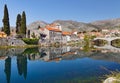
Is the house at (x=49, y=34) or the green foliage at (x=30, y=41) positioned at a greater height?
the house at (x=49, y=34)

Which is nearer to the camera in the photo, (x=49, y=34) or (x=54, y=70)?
(x=54, y=70)

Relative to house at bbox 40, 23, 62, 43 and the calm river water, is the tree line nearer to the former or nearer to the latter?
house at bbox 40, 23, 62, 43

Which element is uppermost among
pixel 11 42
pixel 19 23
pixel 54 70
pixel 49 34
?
pixel 19 23

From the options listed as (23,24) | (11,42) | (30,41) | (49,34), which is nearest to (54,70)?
(11,42)

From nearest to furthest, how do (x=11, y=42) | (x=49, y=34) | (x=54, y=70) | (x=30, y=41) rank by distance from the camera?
(x=54, y=70) → (x=11, y=42) → (x=30, y=41) → (x=49, y=34)

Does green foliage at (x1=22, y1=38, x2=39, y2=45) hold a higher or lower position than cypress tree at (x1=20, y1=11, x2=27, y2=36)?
lower

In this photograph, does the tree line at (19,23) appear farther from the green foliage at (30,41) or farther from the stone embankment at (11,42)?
the green foliage at (30,41)

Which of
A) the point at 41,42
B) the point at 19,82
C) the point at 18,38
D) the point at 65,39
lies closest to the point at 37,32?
the point at 41,42

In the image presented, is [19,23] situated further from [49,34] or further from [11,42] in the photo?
[49,34]

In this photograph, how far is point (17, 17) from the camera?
91438mm

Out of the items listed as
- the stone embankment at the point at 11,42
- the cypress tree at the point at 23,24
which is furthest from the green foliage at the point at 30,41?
the cypress tree at the point at 23,24

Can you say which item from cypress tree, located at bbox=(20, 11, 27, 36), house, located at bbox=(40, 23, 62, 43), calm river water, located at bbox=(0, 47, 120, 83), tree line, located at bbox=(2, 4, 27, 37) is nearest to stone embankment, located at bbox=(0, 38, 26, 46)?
tree line, located at bbox=(2, 4, 27, 37)

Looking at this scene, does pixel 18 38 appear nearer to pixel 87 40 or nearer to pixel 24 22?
pixel 24 22

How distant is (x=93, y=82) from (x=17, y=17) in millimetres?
74015
